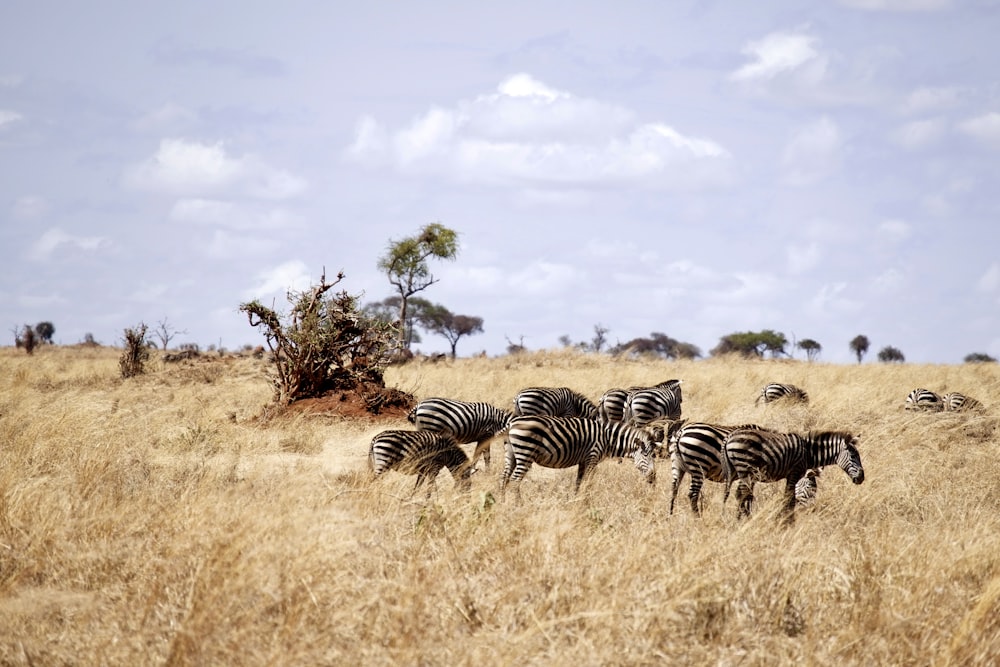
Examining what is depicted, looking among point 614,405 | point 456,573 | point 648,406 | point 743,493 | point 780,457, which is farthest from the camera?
point 614,405

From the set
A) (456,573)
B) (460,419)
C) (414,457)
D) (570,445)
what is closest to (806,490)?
(570,445)

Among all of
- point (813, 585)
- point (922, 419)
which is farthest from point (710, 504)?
point (922, 419)

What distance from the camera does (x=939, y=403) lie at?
60.1ft

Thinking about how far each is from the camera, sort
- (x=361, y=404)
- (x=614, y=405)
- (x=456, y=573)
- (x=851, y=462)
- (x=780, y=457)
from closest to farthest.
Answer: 1. (x=456, y=573)
2. (x=780, y=457)
3. (x=851, y=462)
4. (x=614, y=405)
5. (x=361, y=404)

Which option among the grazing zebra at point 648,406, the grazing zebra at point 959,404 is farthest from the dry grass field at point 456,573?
the grazing zebra at point 959,404

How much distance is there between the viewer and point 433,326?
57250 mm

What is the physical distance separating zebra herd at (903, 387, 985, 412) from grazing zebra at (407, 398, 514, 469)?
8.99m

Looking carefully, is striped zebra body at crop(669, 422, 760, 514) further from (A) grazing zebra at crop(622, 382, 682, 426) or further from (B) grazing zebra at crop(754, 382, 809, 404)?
(B) grazing zebra at crop(754, 382, 809, 404)

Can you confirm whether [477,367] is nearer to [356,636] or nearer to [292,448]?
[292,448]

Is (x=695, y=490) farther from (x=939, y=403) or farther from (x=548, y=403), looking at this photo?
(x=939, y=403)

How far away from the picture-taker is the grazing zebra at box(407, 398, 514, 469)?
44.8 feet

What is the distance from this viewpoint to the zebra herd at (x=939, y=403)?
→ 59.3ft

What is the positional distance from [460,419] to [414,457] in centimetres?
318

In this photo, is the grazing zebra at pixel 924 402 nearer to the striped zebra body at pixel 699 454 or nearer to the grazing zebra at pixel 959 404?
the grazing zebra at pixel 959 404
